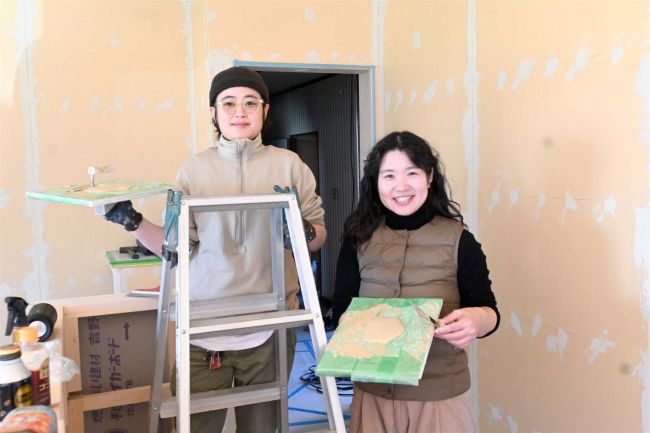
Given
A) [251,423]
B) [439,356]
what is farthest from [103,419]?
[439,356]

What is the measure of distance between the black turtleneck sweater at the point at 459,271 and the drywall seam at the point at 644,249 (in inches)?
25.0

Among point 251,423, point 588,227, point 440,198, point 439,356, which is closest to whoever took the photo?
point 439,356

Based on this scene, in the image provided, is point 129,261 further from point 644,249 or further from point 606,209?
point 644,249

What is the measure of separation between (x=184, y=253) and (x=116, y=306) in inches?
30.0

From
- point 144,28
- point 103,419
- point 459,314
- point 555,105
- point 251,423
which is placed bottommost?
point 103,419

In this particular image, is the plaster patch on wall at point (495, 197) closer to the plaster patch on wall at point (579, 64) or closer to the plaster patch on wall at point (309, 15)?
the plaster patch on wall at point (579, 64)

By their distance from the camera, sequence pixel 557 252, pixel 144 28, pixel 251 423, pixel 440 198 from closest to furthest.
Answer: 1. pixel 440 198
2. pixel 251 423
3. pixel 557 252
4. pixel 144 28

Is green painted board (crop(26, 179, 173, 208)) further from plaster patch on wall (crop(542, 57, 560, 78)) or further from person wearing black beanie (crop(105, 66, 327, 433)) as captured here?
plaster patch on wall (crop(542, 57, 560, 78))

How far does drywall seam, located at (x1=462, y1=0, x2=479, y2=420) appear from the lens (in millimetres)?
2665

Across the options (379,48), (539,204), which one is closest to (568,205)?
(539,204)

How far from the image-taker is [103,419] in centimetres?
217

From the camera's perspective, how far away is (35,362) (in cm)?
115

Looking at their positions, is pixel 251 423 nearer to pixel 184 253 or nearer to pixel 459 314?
pixel 184 253

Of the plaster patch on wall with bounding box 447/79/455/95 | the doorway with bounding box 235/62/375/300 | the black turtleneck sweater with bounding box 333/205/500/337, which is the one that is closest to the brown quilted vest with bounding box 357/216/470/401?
the black turtleneck sweater with bounding box 333/205/500/337
